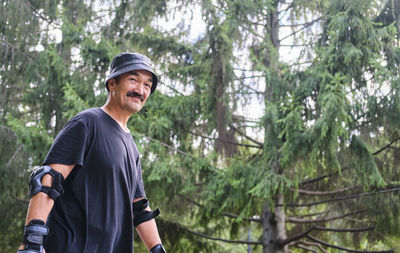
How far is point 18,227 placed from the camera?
9.60m

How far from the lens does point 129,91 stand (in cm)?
241

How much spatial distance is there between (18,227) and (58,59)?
3589mm

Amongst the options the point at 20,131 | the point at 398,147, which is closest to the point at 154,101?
the point at 20,131

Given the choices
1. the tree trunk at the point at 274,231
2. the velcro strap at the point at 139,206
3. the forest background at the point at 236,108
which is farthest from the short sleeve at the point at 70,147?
the tree trunk at the point at 274,231

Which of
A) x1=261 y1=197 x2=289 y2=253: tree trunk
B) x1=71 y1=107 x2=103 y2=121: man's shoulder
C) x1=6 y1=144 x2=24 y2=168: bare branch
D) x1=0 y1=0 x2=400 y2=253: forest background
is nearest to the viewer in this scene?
x1=71 y1=107 x2=103 y2=121: man's shoulder

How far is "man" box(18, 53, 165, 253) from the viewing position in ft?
6.79

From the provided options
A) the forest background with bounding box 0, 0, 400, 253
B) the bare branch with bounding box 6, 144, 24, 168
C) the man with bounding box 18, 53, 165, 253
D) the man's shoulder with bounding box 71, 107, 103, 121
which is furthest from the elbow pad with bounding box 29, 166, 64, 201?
the bare branch with bounding box 6, 144, 24, 168

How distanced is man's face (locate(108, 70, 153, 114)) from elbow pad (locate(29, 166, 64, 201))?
0.49m

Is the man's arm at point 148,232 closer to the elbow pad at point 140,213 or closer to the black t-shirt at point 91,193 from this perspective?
the elbow pad at point 140,213

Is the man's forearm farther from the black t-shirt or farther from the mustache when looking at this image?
the mustache

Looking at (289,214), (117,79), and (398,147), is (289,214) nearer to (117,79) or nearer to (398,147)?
(398,147)

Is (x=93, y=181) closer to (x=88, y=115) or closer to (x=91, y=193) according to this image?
(x=91, y=193)

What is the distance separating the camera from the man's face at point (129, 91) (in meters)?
2.41

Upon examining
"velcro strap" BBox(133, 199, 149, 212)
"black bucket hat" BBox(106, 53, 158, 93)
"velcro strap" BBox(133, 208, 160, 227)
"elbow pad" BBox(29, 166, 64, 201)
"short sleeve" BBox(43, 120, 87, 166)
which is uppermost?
"black bucket hat" BBox(106, 53, 158, 93)
